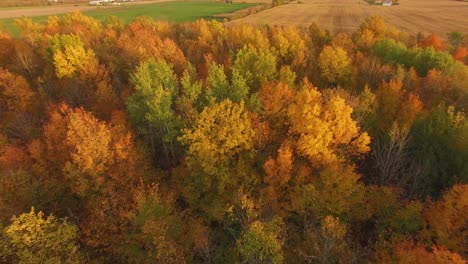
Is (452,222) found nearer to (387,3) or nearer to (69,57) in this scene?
(69,57)

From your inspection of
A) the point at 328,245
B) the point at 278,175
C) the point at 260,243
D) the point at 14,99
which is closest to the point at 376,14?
the point at 278,175

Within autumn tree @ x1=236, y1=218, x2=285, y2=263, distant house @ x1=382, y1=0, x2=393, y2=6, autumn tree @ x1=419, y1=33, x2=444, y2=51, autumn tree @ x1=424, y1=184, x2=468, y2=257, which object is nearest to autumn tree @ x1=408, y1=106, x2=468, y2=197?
autumn tree @ x1=424, y1=184, x2=468, y2=257

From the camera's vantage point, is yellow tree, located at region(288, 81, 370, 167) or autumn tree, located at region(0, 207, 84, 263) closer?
autumn tree, located at region(0, 207, 84, 263)

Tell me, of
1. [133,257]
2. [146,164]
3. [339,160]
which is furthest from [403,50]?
[133,257]

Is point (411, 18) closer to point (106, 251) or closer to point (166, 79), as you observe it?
point (166, 79)

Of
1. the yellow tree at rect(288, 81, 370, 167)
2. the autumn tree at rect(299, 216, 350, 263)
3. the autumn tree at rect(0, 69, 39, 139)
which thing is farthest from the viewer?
the autumn tree at rect(0, 69, 39, 139)

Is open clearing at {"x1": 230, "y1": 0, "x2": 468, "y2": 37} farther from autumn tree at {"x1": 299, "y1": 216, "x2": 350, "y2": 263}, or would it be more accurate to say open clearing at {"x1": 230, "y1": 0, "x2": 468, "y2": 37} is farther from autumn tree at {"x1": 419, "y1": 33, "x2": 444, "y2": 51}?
autumn tree at {"x1": 299, "y1": 216, "x2": 350, "y2": 263}
